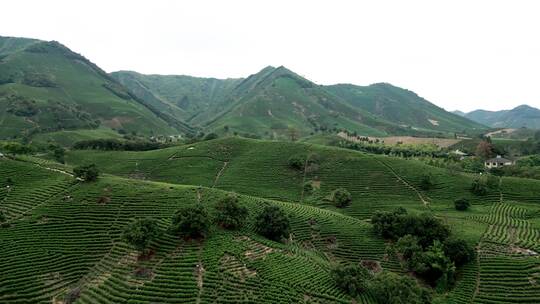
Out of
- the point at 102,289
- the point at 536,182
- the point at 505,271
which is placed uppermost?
the point at 536,182

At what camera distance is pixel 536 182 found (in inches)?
3324

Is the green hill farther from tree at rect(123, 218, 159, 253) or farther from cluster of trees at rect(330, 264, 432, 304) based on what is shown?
tree at rect(123, 218, 159, 253)

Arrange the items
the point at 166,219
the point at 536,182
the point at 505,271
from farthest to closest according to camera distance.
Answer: the point at 536,182 < the point at 166,219 < the point at 505,271

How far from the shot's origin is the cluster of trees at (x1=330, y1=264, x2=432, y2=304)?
1756 inches

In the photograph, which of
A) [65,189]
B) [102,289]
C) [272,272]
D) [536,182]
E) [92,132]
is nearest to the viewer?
[102,289]

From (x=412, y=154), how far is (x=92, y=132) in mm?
145456

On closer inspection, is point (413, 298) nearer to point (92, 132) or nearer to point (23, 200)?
point (23, 200)

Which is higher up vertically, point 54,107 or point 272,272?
point 54,107

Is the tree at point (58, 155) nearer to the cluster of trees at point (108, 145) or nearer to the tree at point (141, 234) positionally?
the cluster of trees at point (108, 145)

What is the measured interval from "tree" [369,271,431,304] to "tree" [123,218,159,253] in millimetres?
30124

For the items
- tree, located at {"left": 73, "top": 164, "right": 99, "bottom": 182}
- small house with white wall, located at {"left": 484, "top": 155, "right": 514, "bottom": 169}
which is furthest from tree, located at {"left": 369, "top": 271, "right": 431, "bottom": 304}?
small house with white wall, located at {"left": 484, "top": 155, "right": 514, "bottom": 169}

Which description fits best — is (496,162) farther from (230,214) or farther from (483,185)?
(230,214)

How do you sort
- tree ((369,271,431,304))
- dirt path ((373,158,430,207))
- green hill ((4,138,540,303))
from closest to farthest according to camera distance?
green hill ((4,138,540,303)) → tree ((369,271,431,304)) → dirt path ((373,158,430,207))

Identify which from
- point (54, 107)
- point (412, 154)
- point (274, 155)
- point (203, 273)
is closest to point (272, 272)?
point (203, 273)
